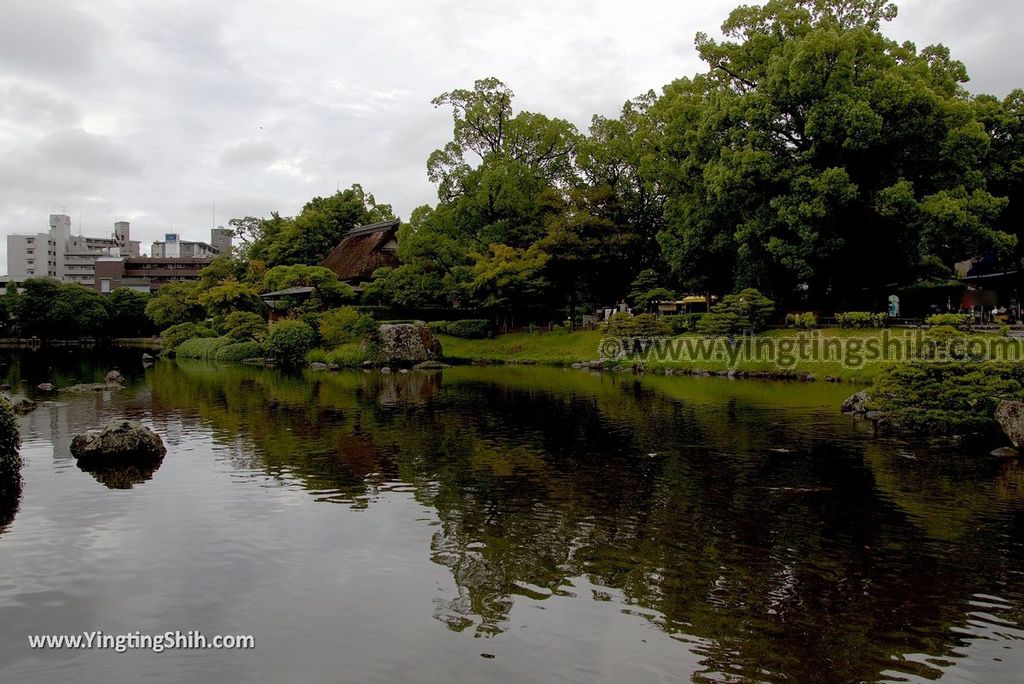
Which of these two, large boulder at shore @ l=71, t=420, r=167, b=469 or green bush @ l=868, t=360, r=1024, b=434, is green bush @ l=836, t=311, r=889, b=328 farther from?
large boulder at shore @ l=71, t=420, r=167, b=469

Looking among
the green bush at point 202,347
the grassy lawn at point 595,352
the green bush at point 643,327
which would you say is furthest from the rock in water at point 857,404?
the green bush at point 202,347

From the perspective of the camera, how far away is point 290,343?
4316cm

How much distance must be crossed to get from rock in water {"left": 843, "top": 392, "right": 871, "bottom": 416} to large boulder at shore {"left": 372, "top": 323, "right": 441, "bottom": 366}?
24602mm

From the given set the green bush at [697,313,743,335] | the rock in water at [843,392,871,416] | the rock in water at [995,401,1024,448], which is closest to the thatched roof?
the green bush at [697,313,743,335]

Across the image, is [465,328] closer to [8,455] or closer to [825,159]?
[825,159]

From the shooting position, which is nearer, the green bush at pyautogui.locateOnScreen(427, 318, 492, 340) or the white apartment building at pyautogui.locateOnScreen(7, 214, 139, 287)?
the green bush at pyautogui.locateOnScreen(427, 318, 492, 340)

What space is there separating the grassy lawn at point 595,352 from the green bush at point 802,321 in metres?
0.70

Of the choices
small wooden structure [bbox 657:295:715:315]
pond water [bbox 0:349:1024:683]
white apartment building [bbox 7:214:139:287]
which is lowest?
pond water [bbox 0:349:1024:683]

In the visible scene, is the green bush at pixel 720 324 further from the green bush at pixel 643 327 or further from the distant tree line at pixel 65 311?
the distant tree line at pixel 65 311

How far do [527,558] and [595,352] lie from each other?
31.1m

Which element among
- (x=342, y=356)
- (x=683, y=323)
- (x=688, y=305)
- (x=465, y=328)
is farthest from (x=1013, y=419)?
(x=465, y=328)

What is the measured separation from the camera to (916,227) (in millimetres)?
32000

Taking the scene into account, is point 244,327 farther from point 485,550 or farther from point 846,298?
point 485,550

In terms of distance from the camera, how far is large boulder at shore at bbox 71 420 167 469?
14.0 meters
